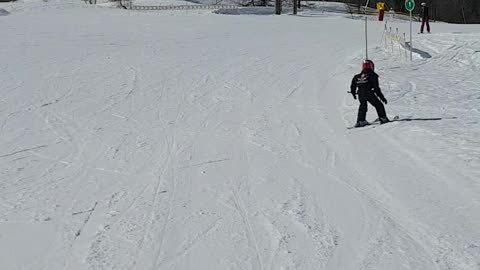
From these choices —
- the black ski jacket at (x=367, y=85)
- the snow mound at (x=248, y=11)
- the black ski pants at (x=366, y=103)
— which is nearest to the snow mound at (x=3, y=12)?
the snow mound at (x=248, y=11)

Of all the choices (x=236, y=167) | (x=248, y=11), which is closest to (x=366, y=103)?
(x=236, y=167)

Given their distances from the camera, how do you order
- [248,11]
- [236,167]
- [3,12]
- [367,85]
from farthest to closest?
[248,11], [3,12], [367,85], [236,167]

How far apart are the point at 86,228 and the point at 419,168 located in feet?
15.7

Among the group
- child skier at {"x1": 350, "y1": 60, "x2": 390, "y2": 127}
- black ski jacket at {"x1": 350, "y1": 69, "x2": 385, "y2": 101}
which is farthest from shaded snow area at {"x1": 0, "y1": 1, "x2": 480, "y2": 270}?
black ski jacket at {"x1": 350, "y1": 69, "x2": 385, "y2": 101}

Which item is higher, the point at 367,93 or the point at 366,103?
the point at 367,93

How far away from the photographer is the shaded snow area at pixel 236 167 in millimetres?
6305

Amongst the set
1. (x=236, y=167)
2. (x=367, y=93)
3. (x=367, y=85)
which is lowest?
(x=236, y=167)

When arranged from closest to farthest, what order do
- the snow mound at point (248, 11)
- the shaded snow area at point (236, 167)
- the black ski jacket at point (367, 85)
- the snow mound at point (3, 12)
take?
1. the shaded snow area at point (236, 167)
2. the black ski jacket at point (367, 85)
3. the snow mound at point (3, 12)
4. the snow mound at point (248, 11)

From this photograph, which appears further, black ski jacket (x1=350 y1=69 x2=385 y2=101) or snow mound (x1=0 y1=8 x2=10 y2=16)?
snow mound (x1=0 y1=8 x2=10 y2=16)

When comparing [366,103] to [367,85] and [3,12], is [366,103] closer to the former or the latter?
[367,85]

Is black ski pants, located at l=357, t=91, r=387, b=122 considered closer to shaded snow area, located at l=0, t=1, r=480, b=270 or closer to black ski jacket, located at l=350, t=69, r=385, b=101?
black ski jacket, located at l=350, t=69, r=385, b=101

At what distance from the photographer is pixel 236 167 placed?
967 centimetres

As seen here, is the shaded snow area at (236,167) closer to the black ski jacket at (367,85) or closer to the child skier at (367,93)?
the child skier at (367,93)

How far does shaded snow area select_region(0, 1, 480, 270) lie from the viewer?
20.7ft
